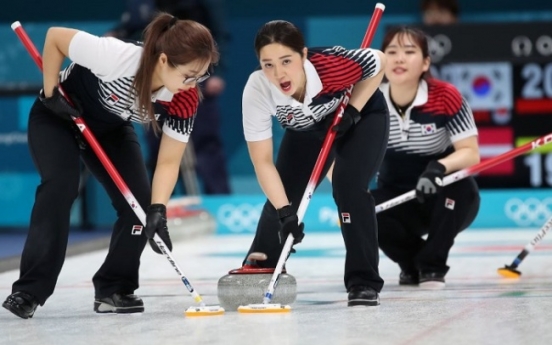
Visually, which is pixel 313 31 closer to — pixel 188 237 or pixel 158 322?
pixel 188 237

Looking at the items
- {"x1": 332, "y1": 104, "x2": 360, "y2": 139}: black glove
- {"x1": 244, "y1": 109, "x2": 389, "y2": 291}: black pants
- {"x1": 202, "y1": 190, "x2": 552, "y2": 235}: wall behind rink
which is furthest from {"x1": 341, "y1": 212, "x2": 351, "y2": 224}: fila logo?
{"x1": 202, "y1": 190, "x2": 552, "y2": 235}: wall behind rink

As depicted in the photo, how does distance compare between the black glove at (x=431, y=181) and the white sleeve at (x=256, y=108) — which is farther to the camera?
the black glove at (x=431, y=181)

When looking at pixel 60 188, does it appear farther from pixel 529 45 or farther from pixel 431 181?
pixel 529 45

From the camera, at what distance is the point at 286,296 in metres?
4.21

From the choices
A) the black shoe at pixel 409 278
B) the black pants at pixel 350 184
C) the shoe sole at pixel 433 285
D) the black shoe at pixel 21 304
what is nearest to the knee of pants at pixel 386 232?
the black shoe at pixel 409 278

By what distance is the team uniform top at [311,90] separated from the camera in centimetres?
412

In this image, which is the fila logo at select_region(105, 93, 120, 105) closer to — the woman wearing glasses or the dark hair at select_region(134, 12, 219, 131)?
the woman wearing glasses

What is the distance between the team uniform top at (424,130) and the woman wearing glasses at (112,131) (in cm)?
129

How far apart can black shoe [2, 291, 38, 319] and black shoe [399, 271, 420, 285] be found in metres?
1.70

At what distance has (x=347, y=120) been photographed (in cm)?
423

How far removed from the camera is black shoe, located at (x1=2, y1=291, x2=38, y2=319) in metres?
4.00

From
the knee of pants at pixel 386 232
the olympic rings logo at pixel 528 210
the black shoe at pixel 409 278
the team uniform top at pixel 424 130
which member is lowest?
the olympic rings logo at pixel 528 210

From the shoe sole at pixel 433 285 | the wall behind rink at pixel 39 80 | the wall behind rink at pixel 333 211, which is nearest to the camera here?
the shoe sole at pixel 433 285

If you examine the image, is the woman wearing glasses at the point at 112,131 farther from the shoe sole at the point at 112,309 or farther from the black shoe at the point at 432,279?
the black shoe at the point at 432,279
